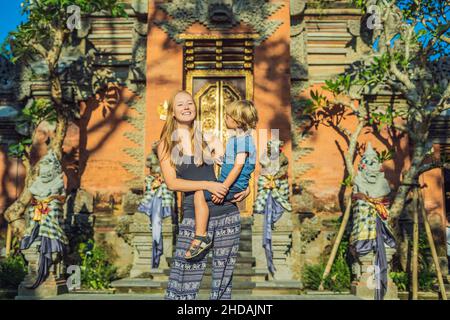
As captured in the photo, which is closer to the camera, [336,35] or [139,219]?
[139,219]

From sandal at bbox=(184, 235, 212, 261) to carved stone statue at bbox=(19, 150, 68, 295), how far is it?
18.5 feet

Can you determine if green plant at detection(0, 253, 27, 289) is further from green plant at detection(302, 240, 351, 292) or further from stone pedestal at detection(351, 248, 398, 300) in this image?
stone pedestal at detection(351, 248, 398, 300)

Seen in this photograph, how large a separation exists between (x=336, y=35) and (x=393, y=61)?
2.60 metres

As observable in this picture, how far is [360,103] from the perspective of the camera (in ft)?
34.4

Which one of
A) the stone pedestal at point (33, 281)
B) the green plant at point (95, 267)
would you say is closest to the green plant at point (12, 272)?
the stone pedestal at point (33, 281)

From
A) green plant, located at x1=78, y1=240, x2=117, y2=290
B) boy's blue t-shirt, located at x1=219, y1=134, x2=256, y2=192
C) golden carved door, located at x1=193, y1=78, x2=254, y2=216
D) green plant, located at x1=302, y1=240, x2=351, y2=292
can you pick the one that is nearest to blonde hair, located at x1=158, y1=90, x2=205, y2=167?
boy's blue t-shirt, located at x1=219, y1=134, x2=256, y2=192

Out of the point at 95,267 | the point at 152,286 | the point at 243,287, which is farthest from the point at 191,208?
the point at 95,267

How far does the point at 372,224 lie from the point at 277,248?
5.78 ft

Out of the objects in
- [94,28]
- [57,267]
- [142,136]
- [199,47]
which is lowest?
[57,267]

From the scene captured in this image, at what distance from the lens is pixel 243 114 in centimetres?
325

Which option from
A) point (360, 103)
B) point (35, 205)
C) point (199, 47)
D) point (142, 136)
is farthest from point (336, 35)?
point (35, 205)
